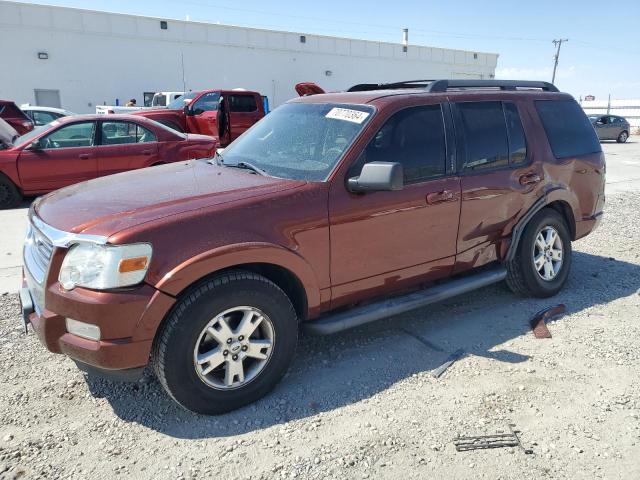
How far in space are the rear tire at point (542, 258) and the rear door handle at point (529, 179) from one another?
0.30 meters

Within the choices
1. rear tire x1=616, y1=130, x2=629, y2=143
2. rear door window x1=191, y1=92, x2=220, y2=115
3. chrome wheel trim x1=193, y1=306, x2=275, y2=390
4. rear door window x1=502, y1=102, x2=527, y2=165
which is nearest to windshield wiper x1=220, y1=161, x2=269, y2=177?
chrome wheel trim x1=193, y1=306, x2=275, y2=390

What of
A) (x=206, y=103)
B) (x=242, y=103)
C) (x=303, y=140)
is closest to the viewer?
(x=303, y=140)

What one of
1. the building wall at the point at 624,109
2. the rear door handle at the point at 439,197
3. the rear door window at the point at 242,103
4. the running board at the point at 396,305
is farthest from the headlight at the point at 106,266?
the building wall at the point at 624,109

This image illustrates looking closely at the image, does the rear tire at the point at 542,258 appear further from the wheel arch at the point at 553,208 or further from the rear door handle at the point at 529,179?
Answer: the rear door handle at the point at 529,179

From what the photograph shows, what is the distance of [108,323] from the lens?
261 cm

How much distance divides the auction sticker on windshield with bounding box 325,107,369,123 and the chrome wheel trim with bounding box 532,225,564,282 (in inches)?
78.8

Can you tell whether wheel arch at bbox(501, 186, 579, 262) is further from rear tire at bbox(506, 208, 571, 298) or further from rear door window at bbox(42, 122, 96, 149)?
rear door window at bbox(42, 122, 96, 149)

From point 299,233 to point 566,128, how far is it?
3.11 meters

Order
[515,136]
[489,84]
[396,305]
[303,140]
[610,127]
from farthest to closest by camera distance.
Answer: [610,127]
[489,84]
[515,136]
[303,140]
[396,305]

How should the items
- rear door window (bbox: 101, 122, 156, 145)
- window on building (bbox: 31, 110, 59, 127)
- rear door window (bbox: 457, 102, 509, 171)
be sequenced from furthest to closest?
window on building (bbox: 31, 110, 59, 127) → rear door window (bbox: 101, 122, 156, 145) → rear door window (bbox: 457, 102, 509, 171)

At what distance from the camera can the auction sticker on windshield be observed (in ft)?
11.8

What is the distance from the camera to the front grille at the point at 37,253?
288 cm

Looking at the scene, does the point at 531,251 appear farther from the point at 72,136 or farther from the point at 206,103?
the point at 206,103

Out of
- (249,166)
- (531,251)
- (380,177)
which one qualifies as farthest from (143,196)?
(531,251)
